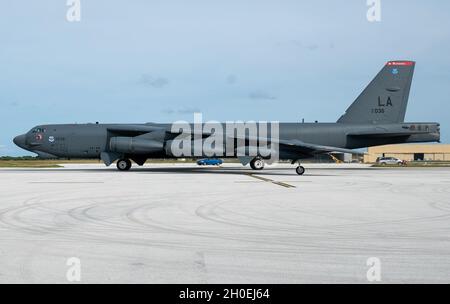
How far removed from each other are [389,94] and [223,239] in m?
28.6

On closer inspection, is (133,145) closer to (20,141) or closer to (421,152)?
(20,141)

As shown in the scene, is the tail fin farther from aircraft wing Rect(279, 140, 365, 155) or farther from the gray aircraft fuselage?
aircraft wing Rect(279, 140, 365, 155)

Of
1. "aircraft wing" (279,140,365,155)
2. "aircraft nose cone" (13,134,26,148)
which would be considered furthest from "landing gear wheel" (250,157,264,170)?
"aircraft nose cone" (13,134,26,148)

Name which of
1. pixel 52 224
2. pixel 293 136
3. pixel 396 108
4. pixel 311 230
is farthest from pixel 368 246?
pixel 396 108

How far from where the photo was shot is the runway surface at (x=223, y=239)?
17.8ft

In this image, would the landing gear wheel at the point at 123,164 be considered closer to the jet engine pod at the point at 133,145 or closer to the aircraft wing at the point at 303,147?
the jet engine pod at the point at 133,145

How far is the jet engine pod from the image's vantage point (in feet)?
104

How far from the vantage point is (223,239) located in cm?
754

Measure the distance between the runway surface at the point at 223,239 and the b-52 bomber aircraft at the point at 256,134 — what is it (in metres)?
18.1

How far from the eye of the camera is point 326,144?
109ft

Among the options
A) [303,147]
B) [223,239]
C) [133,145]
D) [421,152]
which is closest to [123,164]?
[133,145]

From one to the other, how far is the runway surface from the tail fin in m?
20.7

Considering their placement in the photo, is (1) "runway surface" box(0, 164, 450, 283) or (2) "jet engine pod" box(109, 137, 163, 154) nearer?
(1) "runway surface" box(0, 164, 450, 283)
